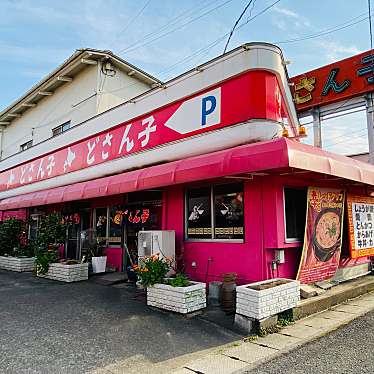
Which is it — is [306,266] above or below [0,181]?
below

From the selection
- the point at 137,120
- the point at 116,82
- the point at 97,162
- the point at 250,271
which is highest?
the point at 116,82

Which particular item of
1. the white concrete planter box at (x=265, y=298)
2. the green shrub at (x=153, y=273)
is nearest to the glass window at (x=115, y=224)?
the green shrub at (x=153, y=273)

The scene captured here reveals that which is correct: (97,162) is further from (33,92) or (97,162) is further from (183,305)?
(33,92)

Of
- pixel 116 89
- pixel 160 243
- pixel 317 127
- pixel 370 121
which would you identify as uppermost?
pixel 116 89

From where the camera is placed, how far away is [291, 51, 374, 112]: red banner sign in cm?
1417

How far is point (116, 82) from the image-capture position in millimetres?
14945

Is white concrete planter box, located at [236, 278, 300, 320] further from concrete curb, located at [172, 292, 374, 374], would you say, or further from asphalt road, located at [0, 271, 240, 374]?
asphalt road, located at [0, 271, 240, 374]

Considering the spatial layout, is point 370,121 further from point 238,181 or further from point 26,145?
point 26,145

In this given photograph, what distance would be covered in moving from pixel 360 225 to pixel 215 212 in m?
3.95

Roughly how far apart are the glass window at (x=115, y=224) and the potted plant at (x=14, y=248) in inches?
136

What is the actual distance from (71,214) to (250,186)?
8083 millimetres

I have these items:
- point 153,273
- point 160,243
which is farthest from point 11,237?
point 153,273

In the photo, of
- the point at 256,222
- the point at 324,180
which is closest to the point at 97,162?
the point at 256,222

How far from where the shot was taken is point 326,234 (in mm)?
7371
